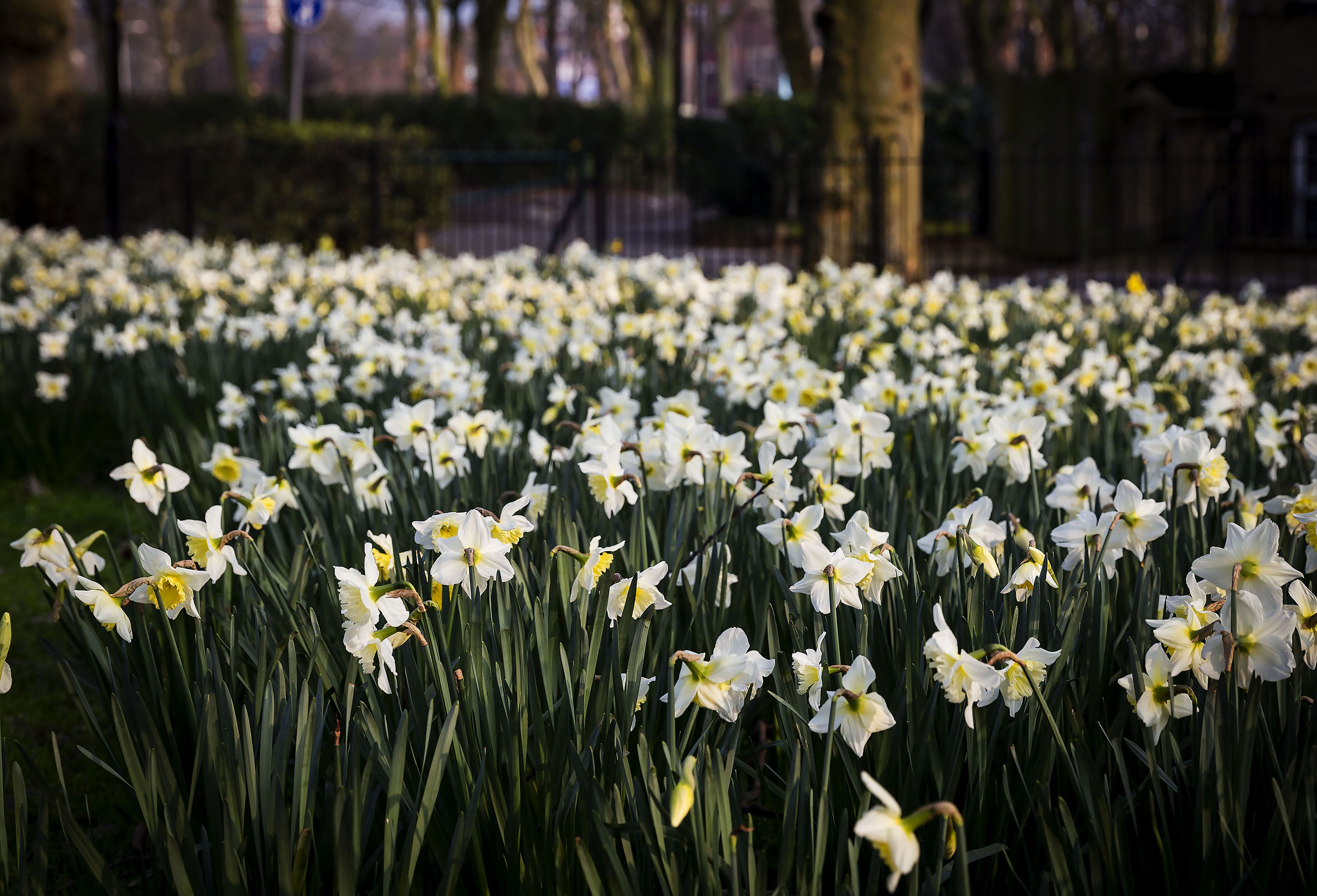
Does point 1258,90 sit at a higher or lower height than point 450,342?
higher

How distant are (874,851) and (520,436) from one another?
6.09 feet

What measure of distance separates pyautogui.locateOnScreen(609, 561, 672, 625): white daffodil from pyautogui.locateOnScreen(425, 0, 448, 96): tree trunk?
31.8 m

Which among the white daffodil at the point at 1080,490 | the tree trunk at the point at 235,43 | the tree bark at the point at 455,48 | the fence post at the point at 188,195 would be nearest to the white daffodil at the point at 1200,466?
the white daffodil at the point at 1080,490

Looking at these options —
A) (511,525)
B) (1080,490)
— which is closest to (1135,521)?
(1080,490)

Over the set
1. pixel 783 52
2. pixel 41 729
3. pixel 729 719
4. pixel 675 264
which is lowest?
pixel 41 729

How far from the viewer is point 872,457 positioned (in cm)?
249

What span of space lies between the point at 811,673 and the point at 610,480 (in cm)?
70

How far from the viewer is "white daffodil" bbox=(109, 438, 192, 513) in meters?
2.19

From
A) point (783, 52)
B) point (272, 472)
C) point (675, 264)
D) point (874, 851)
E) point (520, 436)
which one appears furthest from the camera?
point (783, 52)

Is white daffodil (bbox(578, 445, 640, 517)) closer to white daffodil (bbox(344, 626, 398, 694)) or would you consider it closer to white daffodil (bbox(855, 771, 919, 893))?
white daffodil (bbox(344, 626, 398, 694))

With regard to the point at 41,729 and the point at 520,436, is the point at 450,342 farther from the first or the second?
the point at 41,729

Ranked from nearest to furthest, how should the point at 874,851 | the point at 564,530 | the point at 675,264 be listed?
1. the point at 874,851
2. the point at 564,530
3. the point at 675,264

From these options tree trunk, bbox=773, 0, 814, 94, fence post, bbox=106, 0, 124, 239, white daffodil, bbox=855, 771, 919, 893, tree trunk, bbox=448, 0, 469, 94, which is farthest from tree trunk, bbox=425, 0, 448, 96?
white daffodil, bbox=855, 771, 919, 893

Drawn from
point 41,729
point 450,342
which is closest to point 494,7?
point 450,342
